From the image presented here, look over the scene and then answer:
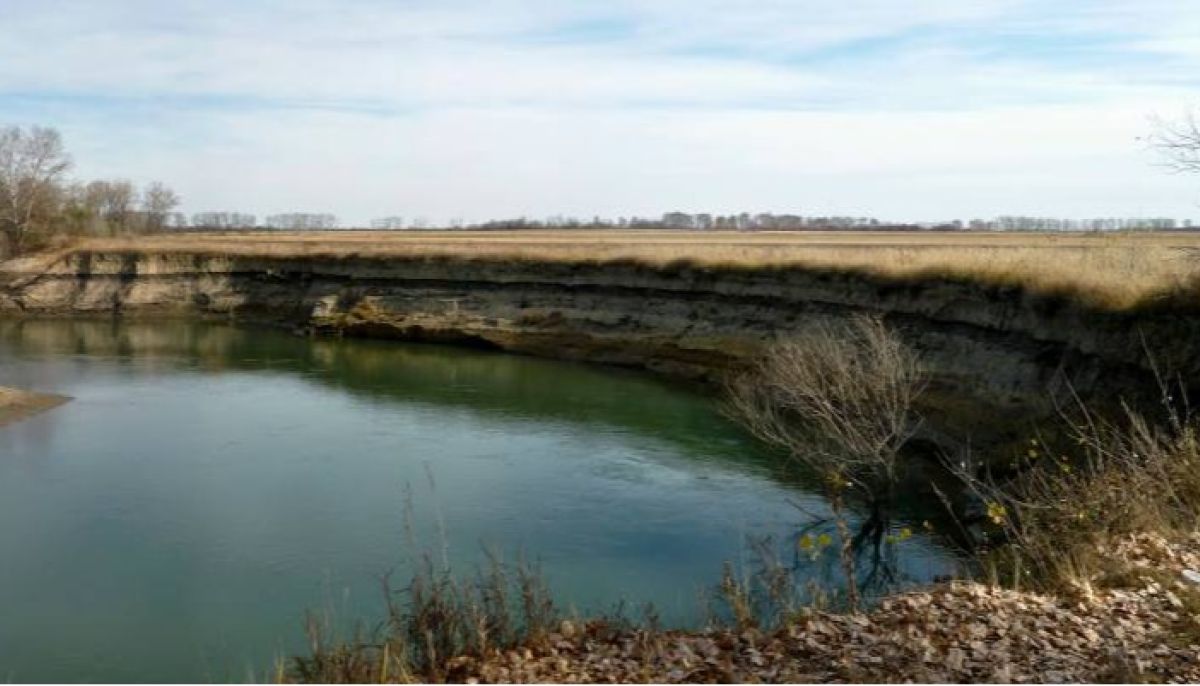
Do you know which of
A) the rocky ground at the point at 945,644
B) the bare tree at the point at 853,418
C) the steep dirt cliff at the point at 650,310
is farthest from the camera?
the steep dirt cliff at the point at 650,310

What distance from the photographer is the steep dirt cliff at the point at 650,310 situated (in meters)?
20.4

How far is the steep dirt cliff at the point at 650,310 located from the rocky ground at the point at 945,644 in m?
8.51

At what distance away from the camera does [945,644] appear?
816 cm

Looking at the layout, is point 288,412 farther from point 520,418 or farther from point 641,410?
point 641,410

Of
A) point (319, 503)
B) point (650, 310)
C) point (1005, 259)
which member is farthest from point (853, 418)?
point (650, 310)

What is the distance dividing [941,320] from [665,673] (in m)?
20.5

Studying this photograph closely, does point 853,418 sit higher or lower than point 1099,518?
lower

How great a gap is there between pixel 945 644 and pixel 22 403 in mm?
26771

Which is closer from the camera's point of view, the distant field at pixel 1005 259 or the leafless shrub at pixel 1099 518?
the leafless shrub at pixel 1099 518

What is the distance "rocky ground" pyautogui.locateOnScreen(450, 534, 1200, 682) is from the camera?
301 inches

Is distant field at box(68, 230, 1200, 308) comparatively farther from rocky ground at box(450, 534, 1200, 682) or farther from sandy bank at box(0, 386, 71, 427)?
sandy bank at box(0, 386, 71, 427)

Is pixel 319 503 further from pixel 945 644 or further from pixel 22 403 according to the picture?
pixel 22 403

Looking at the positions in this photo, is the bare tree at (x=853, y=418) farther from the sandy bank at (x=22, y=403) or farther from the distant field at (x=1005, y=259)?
the sandy bank at (x=22, y=403)

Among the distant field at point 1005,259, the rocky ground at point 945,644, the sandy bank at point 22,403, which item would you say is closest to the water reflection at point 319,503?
the sandy bank at point 22,403
